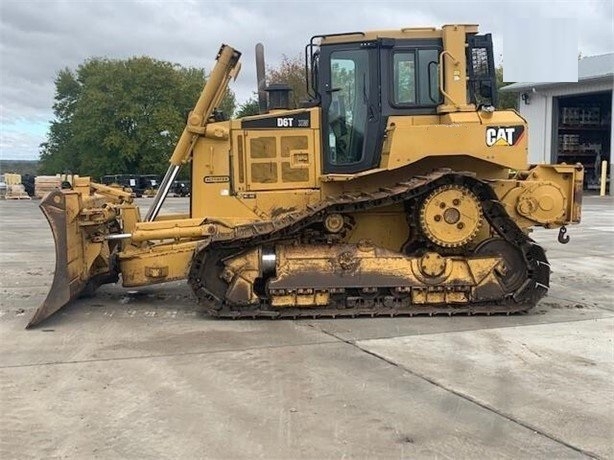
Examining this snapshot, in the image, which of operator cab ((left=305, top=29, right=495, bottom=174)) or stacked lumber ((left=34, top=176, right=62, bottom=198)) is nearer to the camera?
operator cab ((left=305, top=29, right=495, bottom=174))

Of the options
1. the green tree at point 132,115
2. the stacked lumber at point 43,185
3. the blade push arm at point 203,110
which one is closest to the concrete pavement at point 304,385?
the blade push arm at point 203,110

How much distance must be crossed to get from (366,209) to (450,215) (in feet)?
3.04

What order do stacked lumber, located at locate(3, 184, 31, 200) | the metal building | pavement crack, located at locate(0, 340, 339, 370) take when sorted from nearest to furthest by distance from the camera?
pavement crack, located at locate(0, 340, 339, 370), the metal building, stacked lumber, located at locate(3, 184, 31, 200)

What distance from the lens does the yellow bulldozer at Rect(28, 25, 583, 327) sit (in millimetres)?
7312

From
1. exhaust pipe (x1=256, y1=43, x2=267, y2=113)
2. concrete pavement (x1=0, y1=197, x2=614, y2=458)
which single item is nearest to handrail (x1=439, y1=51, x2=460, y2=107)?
exhaust pipe (x1=256, y1=43, x2=267, y2=113)

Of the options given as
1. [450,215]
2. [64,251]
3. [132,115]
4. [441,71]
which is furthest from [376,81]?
[132,115]

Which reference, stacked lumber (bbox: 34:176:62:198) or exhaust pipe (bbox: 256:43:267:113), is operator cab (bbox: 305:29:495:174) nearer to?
exhaust pipe (bbox: 256:43:267:113)

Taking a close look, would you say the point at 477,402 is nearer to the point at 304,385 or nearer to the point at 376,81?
the point at 304,385

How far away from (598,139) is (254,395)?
128ft

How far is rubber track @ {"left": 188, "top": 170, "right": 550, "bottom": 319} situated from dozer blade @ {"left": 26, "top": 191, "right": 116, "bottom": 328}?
4.15 ft

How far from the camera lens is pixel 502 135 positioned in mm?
7457

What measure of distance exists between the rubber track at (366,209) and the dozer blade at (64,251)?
1265 millimetres

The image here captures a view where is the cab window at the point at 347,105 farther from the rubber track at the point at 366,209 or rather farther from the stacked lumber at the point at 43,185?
the stacked lumber at the point at 43,185

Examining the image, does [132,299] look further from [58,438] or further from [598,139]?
[598,139]
